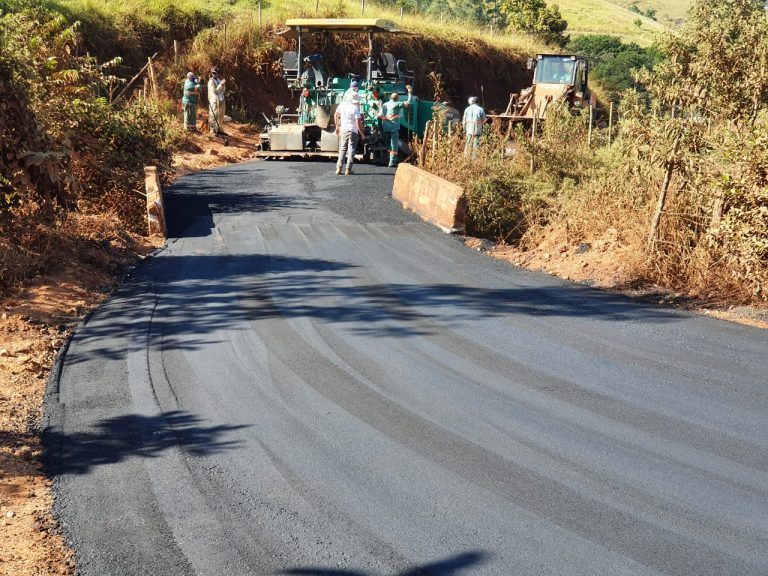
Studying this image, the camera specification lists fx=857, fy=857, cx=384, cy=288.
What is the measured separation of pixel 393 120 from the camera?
2003 centimetres

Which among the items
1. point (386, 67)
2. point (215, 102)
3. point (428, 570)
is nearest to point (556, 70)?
point (386, 67)

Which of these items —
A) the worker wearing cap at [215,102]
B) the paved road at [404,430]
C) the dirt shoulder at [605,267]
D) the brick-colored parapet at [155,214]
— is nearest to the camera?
the paved road at [404,430]

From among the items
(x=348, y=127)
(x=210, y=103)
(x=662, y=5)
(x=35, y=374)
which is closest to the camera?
(x=35, y=374)

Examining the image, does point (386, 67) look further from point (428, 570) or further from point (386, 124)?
point (428, 570)

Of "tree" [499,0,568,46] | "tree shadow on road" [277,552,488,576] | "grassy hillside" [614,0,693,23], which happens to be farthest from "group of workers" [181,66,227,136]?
"grassy hillside" [614,0,693,23]

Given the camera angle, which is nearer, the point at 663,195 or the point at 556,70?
the point at 663,195

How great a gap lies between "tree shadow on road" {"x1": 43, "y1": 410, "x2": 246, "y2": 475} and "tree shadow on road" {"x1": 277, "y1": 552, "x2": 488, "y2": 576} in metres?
1.57

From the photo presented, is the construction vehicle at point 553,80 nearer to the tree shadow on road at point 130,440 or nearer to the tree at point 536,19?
the tree shadow on road at point 130,440

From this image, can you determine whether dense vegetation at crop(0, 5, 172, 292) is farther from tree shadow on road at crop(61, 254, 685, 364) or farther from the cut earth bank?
tree shadow on road at crop(61, 254, 685, 364)

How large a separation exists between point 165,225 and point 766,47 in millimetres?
8723

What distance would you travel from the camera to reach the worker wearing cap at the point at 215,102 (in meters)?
25.2

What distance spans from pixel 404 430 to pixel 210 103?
21.0 m

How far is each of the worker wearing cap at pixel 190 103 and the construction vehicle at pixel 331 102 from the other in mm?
3023

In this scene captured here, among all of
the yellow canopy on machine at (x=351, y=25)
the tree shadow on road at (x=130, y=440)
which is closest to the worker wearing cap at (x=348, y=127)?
the yellow canopy on machine at (x=351, y=25)
